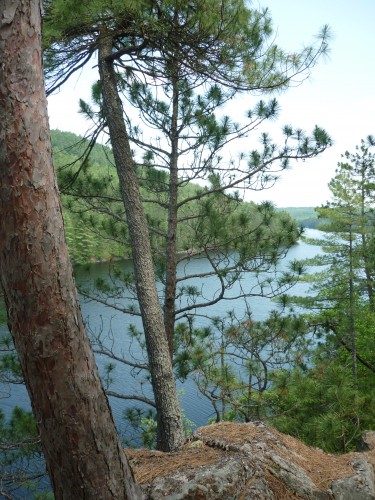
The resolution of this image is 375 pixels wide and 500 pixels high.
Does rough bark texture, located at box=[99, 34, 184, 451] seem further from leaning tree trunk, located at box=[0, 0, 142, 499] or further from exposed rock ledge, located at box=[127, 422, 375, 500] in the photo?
leaning tree trunk, located at box=[0, 0, 142, 499]

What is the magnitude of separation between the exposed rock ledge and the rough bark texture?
1.06 m

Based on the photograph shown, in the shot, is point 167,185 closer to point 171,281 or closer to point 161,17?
point 171,281

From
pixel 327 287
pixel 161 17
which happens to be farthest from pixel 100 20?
pixel 327 287

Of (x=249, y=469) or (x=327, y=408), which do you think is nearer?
(x=249, y=469)

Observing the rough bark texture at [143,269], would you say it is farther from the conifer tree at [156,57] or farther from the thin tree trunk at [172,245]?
the thin tree trunk at [172,245]

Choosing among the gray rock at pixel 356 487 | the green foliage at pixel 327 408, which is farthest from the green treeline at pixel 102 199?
the gray rock at pixel 356 487

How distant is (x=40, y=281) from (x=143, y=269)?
2.36m

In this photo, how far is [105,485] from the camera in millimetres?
1873

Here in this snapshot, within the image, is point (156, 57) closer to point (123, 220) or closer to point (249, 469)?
point (123, 220)

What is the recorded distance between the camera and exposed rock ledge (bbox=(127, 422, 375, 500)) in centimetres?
225

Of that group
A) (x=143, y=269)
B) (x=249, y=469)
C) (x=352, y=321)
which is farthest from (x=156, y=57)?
(x=352, y=321)

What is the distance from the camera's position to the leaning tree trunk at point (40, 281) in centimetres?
174

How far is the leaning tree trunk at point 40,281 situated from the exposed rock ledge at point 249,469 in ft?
1.87

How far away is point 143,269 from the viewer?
4098 millimetres
